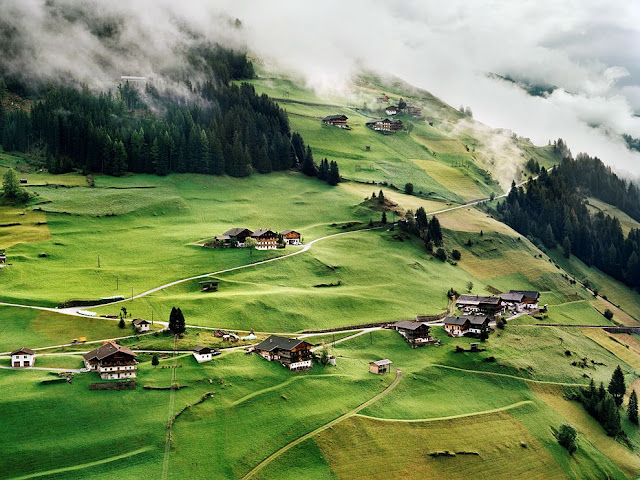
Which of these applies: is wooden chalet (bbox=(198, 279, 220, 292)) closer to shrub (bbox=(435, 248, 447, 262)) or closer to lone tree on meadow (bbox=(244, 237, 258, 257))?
lone tree on meadow (bbox=(244, 237, 258, 257))

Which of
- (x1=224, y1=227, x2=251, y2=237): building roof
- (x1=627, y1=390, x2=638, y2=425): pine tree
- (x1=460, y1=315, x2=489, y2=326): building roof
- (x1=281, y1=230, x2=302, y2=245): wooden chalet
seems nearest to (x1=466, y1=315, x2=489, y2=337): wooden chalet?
(x1=460, y1=315, x2=489, y2=326): building roof

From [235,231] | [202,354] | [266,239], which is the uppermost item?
[235,231]

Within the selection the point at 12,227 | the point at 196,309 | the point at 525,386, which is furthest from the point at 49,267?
the point at 525,386

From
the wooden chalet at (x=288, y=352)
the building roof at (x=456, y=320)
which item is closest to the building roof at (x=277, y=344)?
the wooden chalet at (x=288, y=352)

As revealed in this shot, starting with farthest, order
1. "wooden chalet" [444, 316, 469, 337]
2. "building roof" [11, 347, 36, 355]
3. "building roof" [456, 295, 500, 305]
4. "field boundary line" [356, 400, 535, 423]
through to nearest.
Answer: "building roof" [456, 295, 500, 305]
"wooden chalet" [444, 316, 469, 337]
"field boundary line" [356, 400, 535, 423]
"building roof" [11, 347, 36, 355]

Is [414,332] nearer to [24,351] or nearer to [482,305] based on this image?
[482,305]

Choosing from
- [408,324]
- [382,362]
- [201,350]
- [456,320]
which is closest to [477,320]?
[456,320]

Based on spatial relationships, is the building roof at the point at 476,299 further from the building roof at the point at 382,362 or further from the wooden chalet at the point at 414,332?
the building roof at the point at 382,362
